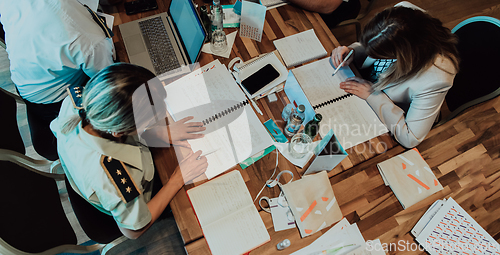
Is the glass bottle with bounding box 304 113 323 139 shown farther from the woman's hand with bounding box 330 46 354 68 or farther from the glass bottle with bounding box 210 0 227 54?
the glass bottle with bounding box 210 0 227 54

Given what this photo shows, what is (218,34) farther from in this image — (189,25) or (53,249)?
(53,249)

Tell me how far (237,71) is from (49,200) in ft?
3.36

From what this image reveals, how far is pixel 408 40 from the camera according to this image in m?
1.18

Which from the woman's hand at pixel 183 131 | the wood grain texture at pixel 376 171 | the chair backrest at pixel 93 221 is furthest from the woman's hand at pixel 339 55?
the chair backrest at pixel 93 221

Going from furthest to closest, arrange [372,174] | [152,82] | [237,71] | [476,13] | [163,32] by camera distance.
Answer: [476,13] → [163,32] → [237,71] → [372,174] → [152,82]

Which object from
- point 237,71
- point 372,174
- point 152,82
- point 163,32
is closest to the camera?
point 152,82

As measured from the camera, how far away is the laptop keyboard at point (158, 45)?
4.58ft

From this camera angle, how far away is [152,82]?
1013 mm

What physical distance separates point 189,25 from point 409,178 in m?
1.33

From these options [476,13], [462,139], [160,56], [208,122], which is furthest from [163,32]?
[476,13]

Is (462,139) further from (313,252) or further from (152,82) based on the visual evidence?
(152,82)

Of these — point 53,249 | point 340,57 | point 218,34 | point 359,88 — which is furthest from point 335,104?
point 53,249

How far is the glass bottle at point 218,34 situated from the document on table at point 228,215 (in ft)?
2.36

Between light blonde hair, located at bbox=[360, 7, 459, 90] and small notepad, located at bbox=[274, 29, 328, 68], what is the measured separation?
308 millimetres
